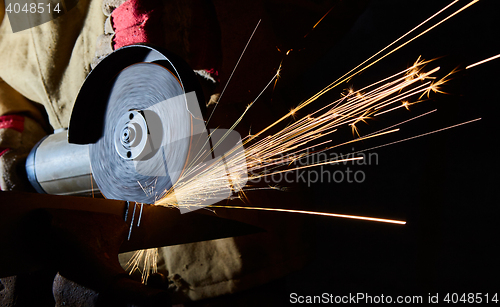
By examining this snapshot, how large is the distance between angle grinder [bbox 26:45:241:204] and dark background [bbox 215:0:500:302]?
1.96 feet

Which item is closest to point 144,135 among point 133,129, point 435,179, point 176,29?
point 133,129

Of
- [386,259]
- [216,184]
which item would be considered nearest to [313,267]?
[386,259]

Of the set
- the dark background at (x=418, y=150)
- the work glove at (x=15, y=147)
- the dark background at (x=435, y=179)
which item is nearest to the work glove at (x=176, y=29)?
the dark background at (x=418, y=150)

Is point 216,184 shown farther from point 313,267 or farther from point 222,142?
point 313,267

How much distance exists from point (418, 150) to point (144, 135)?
6.00ft

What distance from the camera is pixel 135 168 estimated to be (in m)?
1.20

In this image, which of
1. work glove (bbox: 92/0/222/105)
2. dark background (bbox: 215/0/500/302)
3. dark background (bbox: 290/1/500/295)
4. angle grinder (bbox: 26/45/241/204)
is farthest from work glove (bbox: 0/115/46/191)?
dark background (bbox: 290/1/500/295)

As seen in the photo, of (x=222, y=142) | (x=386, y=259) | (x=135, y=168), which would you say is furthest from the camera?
(x=386, y=259)

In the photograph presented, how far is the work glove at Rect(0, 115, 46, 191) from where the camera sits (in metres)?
1.87

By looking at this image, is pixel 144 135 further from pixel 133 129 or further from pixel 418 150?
pixel 418 150

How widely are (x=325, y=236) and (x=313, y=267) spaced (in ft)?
0.99

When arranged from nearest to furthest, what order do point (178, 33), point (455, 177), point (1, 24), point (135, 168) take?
point (135, 168), point (178, 33), point (455, 177), point (1, 24)

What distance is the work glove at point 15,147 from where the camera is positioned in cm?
187

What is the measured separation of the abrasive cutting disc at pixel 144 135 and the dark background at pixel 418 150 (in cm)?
60
